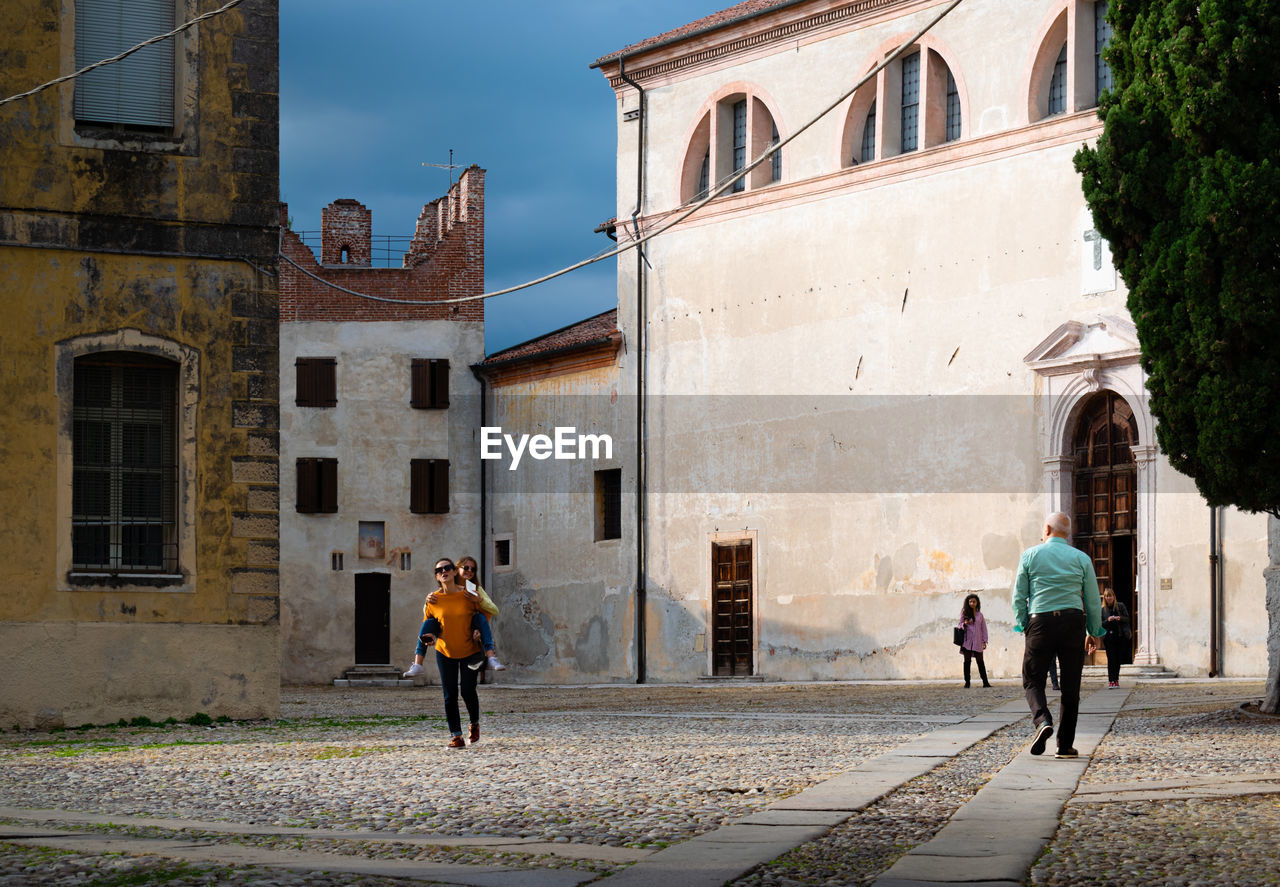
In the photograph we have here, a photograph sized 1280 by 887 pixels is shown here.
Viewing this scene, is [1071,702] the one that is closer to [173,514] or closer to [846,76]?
[173,514]

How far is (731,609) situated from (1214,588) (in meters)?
9.49

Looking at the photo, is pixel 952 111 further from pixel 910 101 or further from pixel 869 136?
pixel 869 136

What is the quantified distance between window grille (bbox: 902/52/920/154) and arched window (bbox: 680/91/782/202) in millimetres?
2633

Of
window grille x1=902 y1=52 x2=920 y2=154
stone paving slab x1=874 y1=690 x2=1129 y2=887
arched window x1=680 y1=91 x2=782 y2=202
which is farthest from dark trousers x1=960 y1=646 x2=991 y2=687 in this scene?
stone paving slab x1=874 y1=690 x2=1129 y2=887

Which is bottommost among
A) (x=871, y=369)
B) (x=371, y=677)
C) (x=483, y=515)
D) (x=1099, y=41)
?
(x=371, y=677)

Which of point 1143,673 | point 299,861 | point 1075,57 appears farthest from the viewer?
point 1075,57

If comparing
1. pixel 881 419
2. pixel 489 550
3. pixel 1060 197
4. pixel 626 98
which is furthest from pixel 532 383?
pixel 1060 197

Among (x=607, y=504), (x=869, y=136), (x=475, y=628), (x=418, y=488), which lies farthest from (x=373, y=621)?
(x=475, y=628)

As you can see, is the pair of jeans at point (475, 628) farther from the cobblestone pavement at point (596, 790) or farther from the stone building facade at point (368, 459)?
the stone building facade at point (368, 459)

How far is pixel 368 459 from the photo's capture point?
36.2 m

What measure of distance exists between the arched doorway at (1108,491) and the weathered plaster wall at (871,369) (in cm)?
64

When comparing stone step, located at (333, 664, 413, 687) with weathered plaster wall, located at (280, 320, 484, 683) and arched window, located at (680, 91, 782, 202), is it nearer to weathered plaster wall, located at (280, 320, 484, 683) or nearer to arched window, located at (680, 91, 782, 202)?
weathered plaster wall, located at (280, 320, 484, 683)

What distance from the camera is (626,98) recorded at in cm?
3391

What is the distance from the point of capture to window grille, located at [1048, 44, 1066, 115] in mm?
26859
